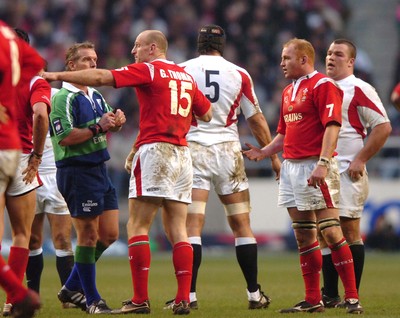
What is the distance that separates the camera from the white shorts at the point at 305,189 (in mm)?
8586

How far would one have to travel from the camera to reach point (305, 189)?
8.64m

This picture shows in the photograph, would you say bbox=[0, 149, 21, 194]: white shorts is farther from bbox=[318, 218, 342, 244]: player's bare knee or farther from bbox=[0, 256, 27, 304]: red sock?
bbox=[318, 218, 342, 244]: player's bare knee

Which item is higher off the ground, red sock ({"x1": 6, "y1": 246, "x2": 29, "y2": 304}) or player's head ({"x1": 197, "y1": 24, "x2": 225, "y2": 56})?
player's head ({"x1": 197, "y1": 24, "x2": 225, "y2": 56})

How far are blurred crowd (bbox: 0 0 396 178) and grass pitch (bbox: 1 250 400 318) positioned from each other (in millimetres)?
6246

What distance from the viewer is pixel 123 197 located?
20.9 meters

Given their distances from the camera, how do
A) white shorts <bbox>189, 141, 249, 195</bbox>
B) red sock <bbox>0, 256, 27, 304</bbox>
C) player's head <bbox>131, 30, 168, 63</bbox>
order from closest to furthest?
red sock <bbox>0, 256, 27, 304</bbox> → player's head <bbox>131, 30, 168, 63</bbox> → white shorts <bbox>189, 141, 249, 195</bbox>

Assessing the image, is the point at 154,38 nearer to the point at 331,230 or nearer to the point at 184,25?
the point at 331,230

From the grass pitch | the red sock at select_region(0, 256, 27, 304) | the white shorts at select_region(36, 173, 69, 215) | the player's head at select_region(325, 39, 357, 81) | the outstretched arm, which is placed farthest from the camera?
the white shorts at select_region(36, 173, 69, 215)

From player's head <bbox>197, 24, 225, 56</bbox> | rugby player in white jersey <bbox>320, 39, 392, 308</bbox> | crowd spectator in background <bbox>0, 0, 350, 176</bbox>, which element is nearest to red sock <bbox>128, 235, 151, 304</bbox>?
rugby player in white jersey <bbox>320, 39, 392, 308</bbox>

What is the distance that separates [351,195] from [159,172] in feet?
6.86

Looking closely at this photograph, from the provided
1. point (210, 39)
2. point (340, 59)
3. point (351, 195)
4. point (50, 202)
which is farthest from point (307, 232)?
point (50, 202)

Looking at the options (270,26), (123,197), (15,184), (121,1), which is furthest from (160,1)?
(15,184)

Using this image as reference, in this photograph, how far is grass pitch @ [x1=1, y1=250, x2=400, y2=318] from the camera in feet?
29.2

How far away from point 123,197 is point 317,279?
12.4 meters
